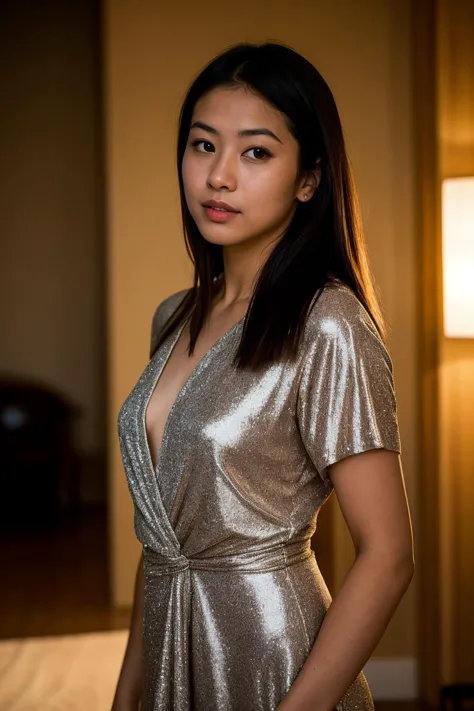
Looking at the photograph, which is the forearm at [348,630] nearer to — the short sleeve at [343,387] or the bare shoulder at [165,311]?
the short sleeve at [343,387]

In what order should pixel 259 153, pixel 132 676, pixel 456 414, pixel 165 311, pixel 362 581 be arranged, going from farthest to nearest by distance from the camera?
pixel 456 414, pixel 165 311, pixel 132 676, pixel 259 153, pixel 362 581

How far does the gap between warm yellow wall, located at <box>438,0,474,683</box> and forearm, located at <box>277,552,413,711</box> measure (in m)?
2.08

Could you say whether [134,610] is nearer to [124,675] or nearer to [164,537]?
[124,675]

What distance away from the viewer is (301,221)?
4.23 ft

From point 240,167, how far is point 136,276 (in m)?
3.28

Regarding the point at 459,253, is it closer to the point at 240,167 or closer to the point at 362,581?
the point at 240,167

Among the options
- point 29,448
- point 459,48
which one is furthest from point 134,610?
point 29,448

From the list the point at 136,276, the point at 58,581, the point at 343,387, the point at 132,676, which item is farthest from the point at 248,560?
the point at 58,581

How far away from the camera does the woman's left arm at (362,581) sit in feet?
3.63

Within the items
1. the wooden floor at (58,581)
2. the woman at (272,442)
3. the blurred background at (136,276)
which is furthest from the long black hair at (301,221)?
the wooden floor at (58,581)

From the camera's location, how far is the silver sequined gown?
3.73 ft

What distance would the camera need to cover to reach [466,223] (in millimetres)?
2994

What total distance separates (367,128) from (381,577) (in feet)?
9.80

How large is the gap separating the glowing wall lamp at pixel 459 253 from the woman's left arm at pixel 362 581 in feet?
6.44
